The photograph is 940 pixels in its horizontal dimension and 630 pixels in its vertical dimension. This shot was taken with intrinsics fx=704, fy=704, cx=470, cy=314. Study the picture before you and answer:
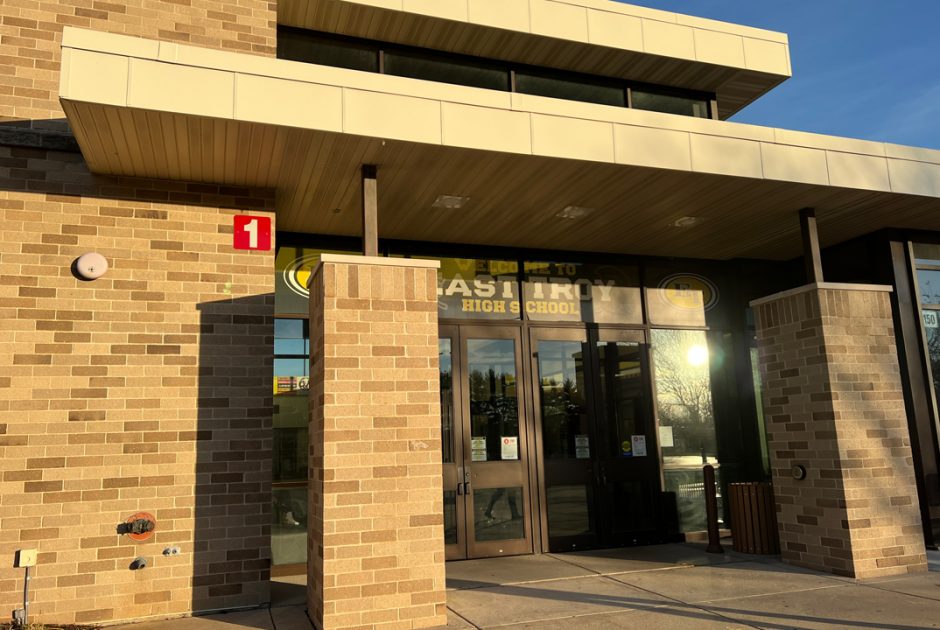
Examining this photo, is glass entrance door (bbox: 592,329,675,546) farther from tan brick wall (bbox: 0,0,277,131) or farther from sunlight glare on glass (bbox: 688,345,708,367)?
tan brick wall (bbox: 0,0,277,131)

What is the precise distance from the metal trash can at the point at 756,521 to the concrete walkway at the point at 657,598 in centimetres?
26

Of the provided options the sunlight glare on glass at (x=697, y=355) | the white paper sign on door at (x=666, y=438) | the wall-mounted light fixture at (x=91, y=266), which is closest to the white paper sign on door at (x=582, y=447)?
the white paper sign on door at (x=666, y=438)

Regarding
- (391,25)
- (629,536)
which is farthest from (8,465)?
(629,536)

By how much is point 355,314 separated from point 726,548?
20.0 ft

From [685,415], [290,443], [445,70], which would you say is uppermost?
[445,70]

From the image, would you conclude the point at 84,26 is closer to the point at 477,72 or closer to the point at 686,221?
the point at 477,72

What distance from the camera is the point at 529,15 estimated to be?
29.6ft

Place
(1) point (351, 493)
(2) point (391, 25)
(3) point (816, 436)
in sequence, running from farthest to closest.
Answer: (2) point (391, 25), (3) point (816, 436), (1) point (351, 493)

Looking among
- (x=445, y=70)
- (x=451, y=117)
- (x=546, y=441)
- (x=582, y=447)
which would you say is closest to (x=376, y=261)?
(x=451, y=117)

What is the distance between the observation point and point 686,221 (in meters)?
8.92

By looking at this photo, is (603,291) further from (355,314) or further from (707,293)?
(355,314)

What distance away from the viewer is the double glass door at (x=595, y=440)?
942cm

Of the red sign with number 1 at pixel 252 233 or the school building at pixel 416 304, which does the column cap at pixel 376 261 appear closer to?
the school building at pixel 416 304

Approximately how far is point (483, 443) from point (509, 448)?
1.19ft
